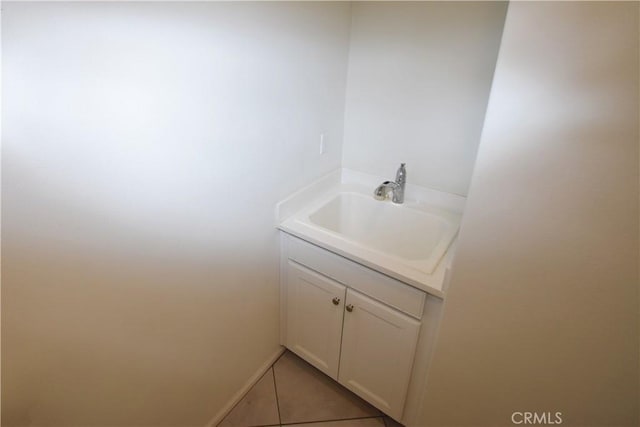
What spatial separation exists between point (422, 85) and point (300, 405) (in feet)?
5.23

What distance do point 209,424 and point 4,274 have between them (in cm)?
112

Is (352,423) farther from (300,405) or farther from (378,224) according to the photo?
(378,224)

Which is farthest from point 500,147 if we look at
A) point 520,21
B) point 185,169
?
point 185,169

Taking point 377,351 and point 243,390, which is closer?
point 377,351

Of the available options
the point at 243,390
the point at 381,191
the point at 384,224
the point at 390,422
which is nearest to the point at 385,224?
the point at 384,224

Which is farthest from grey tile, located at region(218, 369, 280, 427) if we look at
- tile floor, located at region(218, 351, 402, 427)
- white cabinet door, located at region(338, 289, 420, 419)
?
white cabinet door, located at region(338, 289, 420, 419)

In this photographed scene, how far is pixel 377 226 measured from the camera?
172 centimetres

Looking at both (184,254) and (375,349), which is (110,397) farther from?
(375,349)

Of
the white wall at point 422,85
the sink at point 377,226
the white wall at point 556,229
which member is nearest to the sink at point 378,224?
the sink at point 377,226

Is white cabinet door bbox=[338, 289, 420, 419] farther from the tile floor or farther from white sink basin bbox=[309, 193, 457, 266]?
white sink basin bbox=[309, 193, 457, 266]

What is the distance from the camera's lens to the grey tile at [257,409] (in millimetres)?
1543

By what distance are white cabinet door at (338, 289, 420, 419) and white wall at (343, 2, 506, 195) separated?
2.23 feet

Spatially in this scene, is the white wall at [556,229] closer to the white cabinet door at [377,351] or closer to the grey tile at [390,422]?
the white cabinet door at [377,351]

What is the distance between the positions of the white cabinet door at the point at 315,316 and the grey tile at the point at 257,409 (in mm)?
238
